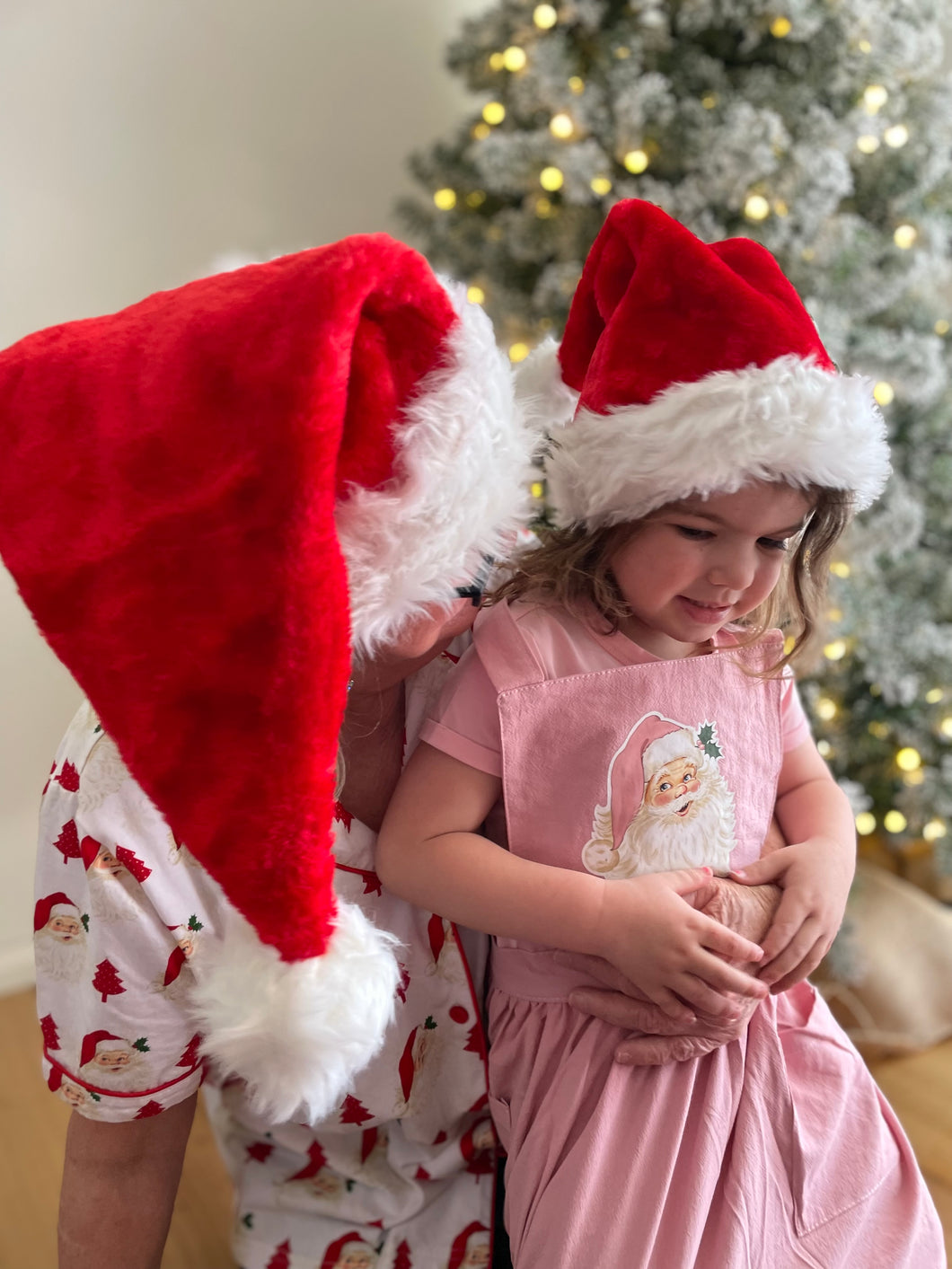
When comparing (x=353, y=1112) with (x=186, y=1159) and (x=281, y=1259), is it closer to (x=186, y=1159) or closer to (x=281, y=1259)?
(x=281, y=1259)

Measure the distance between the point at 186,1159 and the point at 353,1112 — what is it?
0.65 meters

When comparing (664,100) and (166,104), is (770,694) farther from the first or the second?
(166,104)

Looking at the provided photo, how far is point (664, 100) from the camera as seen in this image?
1.47m

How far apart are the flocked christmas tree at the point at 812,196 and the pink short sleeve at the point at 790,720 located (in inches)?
25.2

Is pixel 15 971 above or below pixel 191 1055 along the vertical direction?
below

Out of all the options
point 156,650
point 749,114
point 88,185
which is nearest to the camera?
point 156,650

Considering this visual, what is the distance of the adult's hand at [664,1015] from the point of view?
0.84 meters

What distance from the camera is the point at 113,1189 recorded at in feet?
2.83

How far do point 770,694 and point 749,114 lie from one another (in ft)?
3.05

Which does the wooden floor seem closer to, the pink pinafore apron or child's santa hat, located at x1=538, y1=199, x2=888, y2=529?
the pink pinafore apron

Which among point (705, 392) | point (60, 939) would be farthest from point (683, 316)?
point (60, 939)

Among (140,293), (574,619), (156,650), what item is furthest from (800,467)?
(140,293)

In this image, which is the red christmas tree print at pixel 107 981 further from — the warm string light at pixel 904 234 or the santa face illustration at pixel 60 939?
the warm string light at pixel 904 234

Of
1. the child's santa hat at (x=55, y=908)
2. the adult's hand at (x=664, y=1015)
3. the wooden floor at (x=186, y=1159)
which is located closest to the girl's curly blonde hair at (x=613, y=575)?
the adult's hand at (x=664, y=1015)
